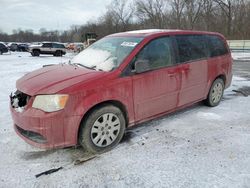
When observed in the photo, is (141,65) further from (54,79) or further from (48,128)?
(48,128)

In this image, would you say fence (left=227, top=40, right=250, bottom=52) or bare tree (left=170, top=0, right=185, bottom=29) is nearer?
fence (left=227, top=40, right=250, bottom=52)

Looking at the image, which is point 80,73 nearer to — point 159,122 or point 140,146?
point 140,146

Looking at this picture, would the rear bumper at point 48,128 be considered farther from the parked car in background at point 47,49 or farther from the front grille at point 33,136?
the parked car in background at point 47,49

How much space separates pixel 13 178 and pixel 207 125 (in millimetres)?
3264

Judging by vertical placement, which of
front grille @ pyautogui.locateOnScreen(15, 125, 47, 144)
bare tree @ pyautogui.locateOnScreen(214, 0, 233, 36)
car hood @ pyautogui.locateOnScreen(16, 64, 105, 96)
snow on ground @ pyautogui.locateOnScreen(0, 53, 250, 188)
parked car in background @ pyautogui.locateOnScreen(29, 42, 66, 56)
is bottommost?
snow on ground @ pyautogui.locateOnScreen(0, 53, 250, 188)

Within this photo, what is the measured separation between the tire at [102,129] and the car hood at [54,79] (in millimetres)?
497

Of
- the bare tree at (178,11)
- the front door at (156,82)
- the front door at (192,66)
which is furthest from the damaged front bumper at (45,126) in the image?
the bare tree at (178,11)

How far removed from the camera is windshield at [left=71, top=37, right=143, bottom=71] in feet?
12.1

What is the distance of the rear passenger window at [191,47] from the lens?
14.6 feet

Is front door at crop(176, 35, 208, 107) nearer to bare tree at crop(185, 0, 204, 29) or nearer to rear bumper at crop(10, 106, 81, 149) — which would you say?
rear bumper at crop(10, 106, 81, 149)

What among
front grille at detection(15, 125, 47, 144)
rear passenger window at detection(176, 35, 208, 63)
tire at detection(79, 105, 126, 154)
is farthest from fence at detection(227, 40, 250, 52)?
front grille at detection(15, 125, 47, 144)

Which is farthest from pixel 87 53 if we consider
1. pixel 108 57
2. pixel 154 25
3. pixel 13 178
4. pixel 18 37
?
pixel 18 37

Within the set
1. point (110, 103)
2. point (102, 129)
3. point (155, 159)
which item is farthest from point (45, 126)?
point (155, 159)

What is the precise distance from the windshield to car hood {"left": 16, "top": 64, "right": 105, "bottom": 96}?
242 mm
